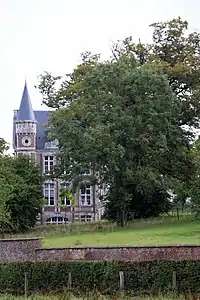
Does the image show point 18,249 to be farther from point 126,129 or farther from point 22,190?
point 22,190

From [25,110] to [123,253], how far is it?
5070 cm

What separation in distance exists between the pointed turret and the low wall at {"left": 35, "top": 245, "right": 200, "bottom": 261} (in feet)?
157

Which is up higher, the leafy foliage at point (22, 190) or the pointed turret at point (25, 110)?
the pointed turret at point (25, 110)

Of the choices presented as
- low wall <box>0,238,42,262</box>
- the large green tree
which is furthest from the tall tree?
low wall <box>0,238,42,262</box>

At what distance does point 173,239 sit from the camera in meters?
32.6

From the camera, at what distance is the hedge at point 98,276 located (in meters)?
24.9

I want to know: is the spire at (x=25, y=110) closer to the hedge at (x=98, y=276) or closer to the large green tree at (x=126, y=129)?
the large green tree at (x=126, y=129)

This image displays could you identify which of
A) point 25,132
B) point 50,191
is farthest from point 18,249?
point 50,191

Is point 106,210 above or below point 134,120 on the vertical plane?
below

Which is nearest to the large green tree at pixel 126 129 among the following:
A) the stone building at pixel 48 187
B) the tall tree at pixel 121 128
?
the tall tree at pixel 121 128

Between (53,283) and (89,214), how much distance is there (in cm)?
4826

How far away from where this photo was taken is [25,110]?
75938 mm

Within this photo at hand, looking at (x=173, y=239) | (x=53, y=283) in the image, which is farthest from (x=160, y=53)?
(x=53, y=283)

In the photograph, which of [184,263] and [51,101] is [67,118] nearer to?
[51,101]
